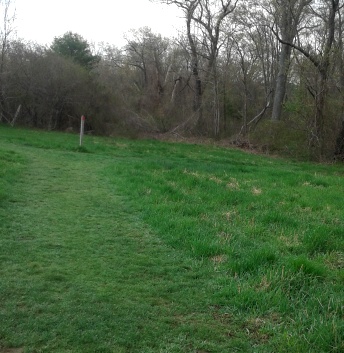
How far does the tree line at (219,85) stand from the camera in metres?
22.2

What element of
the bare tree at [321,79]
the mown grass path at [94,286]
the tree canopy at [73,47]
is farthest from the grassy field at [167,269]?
the tree canopy at [73,47]

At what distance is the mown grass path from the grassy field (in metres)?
0.01

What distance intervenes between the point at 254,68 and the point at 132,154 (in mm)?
16078

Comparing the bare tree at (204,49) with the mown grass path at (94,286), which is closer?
the mown grass path at (94,286)

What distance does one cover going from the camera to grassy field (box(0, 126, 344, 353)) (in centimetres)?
352

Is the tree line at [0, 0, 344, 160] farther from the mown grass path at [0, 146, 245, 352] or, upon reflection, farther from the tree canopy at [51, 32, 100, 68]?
the mown grass path at [0, 146, 245, 352]

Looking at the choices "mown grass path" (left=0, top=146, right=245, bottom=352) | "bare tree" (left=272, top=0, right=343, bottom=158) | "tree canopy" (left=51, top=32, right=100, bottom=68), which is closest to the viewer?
"mown grass path" (left=0, top=146, right=245, bottom=352)

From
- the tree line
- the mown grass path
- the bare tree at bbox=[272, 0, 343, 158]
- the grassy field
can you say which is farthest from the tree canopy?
the mown grass path

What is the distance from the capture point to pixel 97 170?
1245 cm

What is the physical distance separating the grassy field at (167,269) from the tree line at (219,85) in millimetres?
13590

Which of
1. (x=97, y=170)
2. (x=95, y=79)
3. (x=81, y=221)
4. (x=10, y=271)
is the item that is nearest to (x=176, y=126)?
(x=95, y=79)

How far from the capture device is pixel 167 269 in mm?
5055

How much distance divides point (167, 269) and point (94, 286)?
0.99m

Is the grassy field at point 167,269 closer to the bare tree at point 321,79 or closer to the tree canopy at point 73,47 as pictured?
the bare tree at point 321,79
